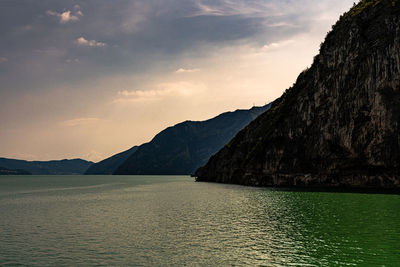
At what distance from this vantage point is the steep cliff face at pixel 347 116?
89.1m

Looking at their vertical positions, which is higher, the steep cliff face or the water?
the steep cliff face

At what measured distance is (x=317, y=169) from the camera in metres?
108

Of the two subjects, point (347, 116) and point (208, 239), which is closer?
point (208, 239)

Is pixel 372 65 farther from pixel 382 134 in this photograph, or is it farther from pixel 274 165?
pixel 274 165

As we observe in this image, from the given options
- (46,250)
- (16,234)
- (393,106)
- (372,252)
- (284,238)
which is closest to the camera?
(372,252)

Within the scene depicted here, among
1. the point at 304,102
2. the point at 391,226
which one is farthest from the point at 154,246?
the point at 304,102

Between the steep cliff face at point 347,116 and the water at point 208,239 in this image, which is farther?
the steep cliff face at point 347,116

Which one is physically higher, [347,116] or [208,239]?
[347,116]

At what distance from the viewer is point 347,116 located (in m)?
98.5

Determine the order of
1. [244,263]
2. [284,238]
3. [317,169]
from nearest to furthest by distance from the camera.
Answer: [244,263]
[284,238]
[317,169]

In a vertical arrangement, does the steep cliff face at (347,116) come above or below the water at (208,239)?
above

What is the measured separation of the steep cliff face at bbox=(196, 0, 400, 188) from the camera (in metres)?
89.1

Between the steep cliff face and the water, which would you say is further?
the steep cliff face

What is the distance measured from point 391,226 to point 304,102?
83427 mm
